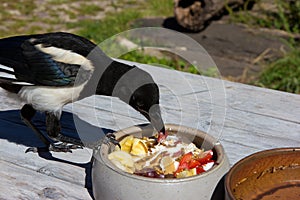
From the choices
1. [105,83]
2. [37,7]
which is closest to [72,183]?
[105,83]

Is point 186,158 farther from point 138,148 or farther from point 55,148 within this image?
point 55,148

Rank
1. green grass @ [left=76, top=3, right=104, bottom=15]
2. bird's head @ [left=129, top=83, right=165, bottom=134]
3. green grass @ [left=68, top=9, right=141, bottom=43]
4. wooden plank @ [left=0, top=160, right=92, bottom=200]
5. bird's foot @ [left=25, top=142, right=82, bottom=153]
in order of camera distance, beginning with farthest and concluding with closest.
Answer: green grass @ [left=76, top=3, right=104, bottom=15] → green grass @ [left=68, top=9, right=141, bottom=43] → bird's foot @ [left=25, top=142, right=82, bottom=153] → bird's head @ [left=129, top=83, right=165, bottom=134] → wooden plank @ [left=0, top=160, right=92, bottom=200]

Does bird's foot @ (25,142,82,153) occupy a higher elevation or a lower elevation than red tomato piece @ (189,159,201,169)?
lower

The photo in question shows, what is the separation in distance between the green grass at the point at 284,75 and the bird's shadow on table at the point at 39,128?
5.75 feet

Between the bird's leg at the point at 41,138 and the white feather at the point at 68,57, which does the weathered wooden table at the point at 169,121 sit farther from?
the white feather at the point at 68,57

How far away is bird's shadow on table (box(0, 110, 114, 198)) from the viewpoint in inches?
65.4

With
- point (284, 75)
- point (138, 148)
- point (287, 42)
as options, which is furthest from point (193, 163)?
point (287, 42)

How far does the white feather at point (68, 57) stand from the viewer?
5.46 ft

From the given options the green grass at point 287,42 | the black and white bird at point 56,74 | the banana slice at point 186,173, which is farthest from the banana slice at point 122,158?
the green grass at point 287,42

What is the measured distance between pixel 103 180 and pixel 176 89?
2.92 feet

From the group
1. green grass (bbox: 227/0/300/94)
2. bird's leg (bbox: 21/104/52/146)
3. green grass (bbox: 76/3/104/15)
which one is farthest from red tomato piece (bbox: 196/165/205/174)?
green grass (bbox: 76/3/104/15)

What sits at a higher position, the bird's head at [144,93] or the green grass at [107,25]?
the bird's head at [144,93]

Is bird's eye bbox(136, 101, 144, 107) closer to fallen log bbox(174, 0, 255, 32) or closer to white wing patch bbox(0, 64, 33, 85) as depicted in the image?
white wing patch bbox(0, 64, 33, 85)

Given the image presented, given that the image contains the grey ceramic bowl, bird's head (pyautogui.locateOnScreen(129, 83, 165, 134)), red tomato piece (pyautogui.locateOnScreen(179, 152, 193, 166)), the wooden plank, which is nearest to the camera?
the grey ceramic bowl
